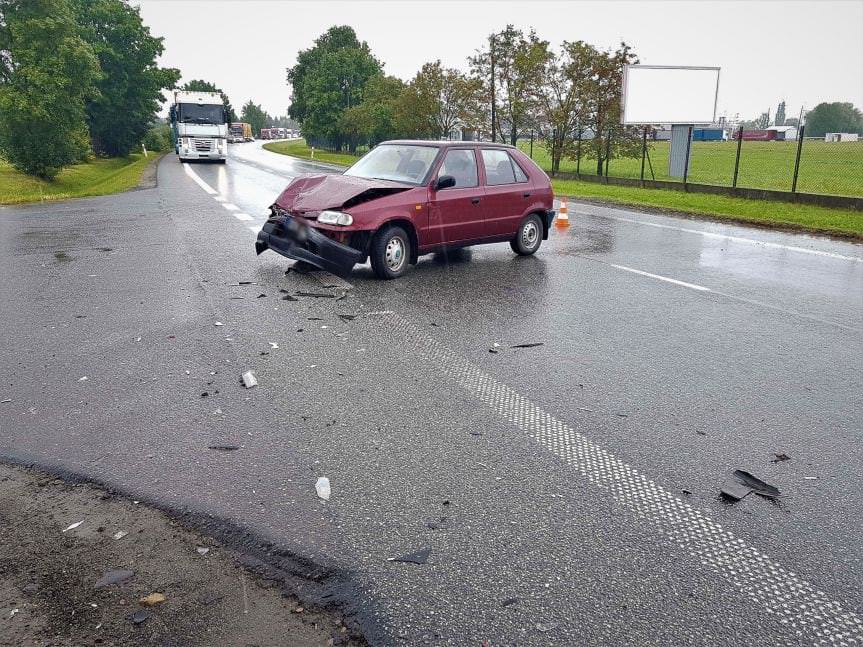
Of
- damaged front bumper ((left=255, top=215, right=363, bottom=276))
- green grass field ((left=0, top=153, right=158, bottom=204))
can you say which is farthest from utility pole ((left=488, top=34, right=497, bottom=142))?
damaged front bumper ((left=255, top=215, right=363, bottom=276))

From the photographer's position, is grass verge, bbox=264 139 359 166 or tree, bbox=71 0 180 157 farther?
tree, bbox=71 0 180 157

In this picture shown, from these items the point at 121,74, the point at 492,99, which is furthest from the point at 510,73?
the point at 121,74

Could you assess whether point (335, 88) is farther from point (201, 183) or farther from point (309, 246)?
point (309, 246)

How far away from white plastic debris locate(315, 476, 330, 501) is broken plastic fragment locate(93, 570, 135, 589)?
3.06 feet

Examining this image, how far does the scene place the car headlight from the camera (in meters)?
8.35

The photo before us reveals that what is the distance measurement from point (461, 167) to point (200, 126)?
1336 inches

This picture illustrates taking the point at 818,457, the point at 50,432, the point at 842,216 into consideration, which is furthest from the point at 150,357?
the point at 842,216

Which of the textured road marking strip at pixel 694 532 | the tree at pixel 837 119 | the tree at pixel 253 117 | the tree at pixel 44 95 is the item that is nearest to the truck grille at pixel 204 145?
the tree at pixel 44 95

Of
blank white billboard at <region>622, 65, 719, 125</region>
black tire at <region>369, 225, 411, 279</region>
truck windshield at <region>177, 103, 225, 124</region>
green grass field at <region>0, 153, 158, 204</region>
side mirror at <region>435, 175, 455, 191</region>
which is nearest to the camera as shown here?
black tire at <region>369, 225, 411, 279</region>

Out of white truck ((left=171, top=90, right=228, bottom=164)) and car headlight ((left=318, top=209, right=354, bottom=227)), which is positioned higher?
white truck ((left=171, top=90, right=228, bottom=164))

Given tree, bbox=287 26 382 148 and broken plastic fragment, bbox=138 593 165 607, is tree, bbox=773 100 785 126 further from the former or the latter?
broken plastic fragment, bbox=138 593 165 607

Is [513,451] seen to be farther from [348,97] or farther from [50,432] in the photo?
[348,97]

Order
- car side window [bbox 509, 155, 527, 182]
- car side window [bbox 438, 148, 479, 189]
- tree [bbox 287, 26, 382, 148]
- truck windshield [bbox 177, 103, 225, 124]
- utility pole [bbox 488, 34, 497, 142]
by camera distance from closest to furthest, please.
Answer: car side window [bbox 438, 148, 479, 189], car side window [bbox 509, 155, 527, 182], utility pole [bbox 488, 34, 497, 142], truck windshield [bbox 177, 103, 225, 124], tree [bbox 287, 26, 382, 148]

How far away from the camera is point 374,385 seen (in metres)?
5.05
